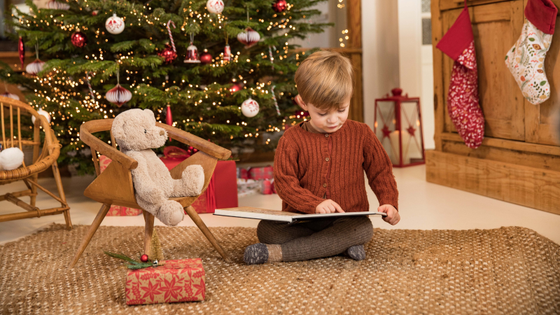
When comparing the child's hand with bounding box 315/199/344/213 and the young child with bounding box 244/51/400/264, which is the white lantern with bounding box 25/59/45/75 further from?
the child's hand with bounding box 315/199/344/213

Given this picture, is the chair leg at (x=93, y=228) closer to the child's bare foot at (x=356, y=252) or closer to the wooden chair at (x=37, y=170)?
the wooden chair at (x=37, y=170)

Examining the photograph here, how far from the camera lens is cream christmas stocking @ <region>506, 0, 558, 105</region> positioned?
217 centimetres

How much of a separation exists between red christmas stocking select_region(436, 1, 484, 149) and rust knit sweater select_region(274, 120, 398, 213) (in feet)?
3.92

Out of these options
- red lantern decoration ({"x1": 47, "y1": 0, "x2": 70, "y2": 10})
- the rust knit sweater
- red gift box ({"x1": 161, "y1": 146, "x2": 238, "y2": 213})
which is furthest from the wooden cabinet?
red lantern decoration ({"x1": 47, "y1": 0, "x2": 70, "y2": 10})

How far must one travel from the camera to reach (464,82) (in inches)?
106

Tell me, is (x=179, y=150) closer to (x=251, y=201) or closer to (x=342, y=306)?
(x=251, y=201)

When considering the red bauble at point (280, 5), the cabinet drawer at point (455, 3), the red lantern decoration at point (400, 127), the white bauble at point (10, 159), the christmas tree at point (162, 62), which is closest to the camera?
the white bauble at point (10, 159)

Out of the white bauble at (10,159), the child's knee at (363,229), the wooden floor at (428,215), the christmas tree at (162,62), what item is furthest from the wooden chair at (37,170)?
the child's knee at (363,229)

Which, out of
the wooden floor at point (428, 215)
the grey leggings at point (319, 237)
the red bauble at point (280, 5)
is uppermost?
the red bauble at point (280, 5)

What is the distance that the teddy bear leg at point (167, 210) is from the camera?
1.47m

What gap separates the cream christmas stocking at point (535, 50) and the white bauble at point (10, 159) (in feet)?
7.05

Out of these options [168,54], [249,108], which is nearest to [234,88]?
[249,108]

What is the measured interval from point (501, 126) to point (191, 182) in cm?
174

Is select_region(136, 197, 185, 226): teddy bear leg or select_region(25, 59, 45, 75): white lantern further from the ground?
select_region(25, 59, 45, 75): white lantern
